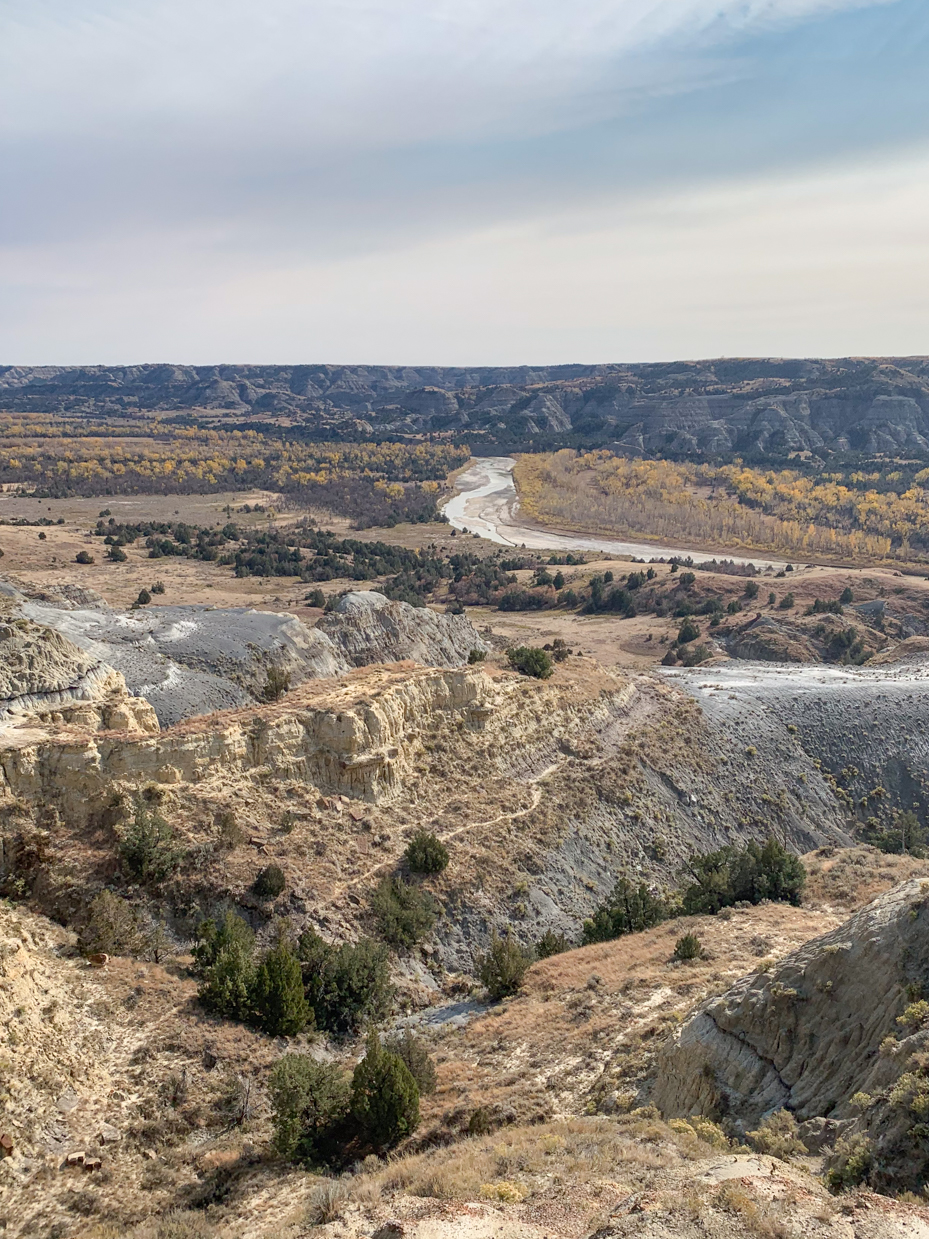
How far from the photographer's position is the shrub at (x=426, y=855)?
2422 cm

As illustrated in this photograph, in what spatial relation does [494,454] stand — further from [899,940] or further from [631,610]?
[899,940]

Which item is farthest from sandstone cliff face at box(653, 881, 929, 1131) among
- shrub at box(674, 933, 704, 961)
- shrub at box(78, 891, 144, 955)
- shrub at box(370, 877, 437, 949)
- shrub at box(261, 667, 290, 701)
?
shrub at box(261, 667, 290, 701)

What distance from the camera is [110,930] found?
17.8 metres

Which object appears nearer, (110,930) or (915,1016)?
(915,1016)

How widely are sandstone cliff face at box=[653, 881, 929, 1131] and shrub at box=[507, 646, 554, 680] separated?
20.8 metres

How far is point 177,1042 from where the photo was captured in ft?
51.9

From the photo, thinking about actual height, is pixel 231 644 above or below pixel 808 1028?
above

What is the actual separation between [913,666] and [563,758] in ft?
91.8

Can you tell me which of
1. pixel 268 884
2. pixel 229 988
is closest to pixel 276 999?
pixel 229 988

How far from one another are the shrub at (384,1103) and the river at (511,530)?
83.4 m

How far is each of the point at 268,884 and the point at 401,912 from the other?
377cm

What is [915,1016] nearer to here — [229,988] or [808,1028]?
[808,1028]

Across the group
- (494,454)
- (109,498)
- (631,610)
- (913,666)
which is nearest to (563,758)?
(913,666)

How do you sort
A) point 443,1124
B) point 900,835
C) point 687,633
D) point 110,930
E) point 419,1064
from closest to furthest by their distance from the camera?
point 443,1124 < point 419,1064 < point 110,930 < point 900,835 < point 687,633
